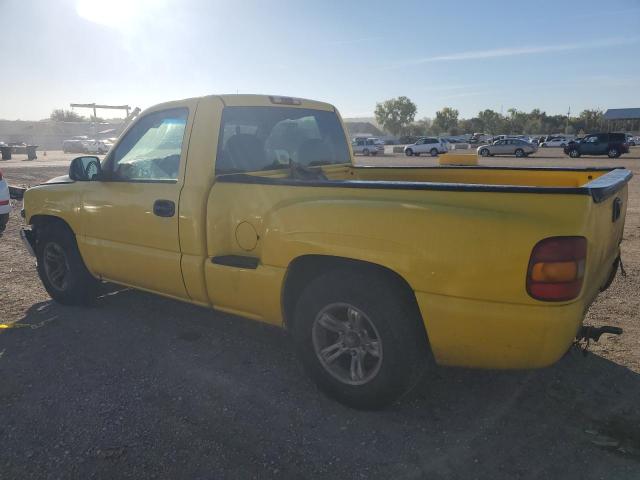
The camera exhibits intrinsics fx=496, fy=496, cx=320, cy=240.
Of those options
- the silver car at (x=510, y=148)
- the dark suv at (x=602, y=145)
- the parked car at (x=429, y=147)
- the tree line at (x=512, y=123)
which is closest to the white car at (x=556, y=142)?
the parked car at (x=429, y=147)

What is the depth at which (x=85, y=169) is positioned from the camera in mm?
4250

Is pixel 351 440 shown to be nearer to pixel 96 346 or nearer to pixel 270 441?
pixel 270 441

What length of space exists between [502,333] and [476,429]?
0.77 meters

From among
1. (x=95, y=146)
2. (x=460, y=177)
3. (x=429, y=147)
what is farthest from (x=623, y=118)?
(x=460, y=177)

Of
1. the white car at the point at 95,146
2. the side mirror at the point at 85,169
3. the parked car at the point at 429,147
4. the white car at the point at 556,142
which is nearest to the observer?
the side mirror at the point at 85,169

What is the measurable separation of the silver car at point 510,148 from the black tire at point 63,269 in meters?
37.3

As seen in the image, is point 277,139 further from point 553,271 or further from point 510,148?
point 510,148

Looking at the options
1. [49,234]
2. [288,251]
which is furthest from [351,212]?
[49,234]

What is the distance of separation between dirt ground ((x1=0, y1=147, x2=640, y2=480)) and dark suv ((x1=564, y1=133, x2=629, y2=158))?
32580mm

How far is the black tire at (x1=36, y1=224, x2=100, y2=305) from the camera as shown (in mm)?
4684

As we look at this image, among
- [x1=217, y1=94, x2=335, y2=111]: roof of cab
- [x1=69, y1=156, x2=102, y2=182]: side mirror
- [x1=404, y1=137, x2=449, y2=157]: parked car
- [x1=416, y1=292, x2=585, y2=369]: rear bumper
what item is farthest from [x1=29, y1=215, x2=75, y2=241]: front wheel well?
[x1=404, y1=137, x2=449, y2=157]: parked car

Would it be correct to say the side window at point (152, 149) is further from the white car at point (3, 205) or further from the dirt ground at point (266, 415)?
the white car at point (3, 205)

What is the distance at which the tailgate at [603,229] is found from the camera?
2.39 metres

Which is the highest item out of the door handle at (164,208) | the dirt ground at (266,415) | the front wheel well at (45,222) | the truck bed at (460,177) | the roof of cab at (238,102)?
the roof of cab at (238,102)
